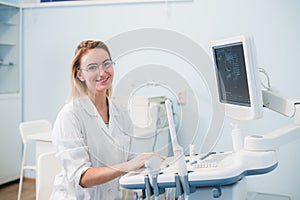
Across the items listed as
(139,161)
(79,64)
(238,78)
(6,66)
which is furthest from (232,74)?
(6,66)

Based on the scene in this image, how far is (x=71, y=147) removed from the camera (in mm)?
1335

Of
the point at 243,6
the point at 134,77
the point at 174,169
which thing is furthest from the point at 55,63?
the point at 174,169

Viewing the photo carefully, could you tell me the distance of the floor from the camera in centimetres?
A: 313

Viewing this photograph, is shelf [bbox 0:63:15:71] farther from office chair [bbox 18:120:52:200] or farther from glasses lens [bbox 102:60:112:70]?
glasses lens [bbox 102:60:112:70]

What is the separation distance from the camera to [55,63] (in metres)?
3.42

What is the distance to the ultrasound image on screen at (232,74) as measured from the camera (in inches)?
45.5

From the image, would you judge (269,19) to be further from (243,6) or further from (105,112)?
(105,112)

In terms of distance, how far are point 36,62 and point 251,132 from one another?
197cm

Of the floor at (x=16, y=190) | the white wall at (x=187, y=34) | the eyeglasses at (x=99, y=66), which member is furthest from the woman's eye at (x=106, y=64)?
the floor at (x=16, y=190)

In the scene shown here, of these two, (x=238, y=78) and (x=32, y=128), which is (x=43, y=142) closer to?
(x=32, y=128)

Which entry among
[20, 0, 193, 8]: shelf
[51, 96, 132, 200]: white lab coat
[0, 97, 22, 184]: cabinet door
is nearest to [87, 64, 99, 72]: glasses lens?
[51, 96, 132, 200]: white lab coat

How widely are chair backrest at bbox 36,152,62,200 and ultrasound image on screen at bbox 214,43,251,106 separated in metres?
0.73

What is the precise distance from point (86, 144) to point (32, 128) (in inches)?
61.6

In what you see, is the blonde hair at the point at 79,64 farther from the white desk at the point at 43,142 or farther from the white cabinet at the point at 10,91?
the white cabinet at the point at 10,91
